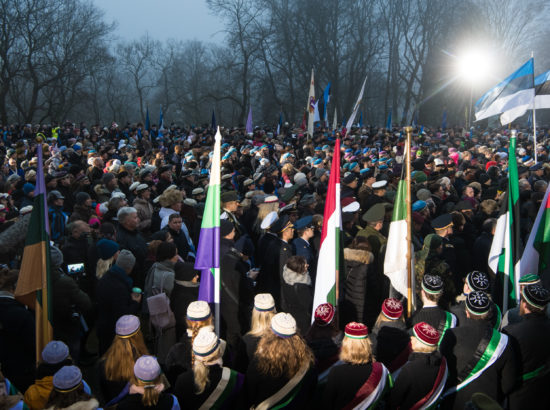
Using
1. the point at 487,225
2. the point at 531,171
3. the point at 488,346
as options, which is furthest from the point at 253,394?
the point at 531,171

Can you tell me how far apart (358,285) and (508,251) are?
1.74 m

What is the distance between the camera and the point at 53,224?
670cm

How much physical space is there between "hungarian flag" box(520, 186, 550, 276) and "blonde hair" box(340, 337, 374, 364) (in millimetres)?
A: 3084

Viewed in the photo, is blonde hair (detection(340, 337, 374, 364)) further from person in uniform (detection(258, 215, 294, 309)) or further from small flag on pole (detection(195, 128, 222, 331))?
person in uniform (detection(258, 215, 294, 309))

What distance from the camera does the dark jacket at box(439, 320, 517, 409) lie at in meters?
3.27

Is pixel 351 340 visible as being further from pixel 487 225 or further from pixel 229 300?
pixel 487 225

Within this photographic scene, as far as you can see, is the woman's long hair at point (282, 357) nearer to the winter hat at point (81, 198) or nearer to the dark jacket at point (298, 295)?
the dark jacket at point (298, 295)

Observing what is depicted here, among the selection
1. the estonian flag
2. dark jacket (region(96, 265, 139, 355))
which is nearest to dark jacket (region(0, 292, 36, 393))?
dark jacket (region(96, 265, 139, 355))

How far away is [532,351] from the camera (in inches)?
135

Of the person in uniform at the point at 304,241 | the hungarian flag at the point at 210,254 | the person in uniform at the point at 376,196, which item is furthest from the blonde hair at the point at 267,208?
the hungarian flag at the point at 210,254

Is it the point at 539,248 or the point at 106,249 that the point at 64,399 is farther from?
the point at 539,248

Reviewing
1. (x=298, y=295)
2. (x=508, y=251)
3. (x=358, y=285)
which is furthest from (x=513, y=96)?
(x=298, y=295)

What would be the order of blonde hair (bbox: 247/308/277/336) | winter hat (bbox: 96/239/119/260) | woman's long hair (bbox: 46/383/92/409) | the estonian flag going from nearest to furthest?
woman's long hair (bbox: 46/383/92/409) < blonde hair (bbox: 247/308/277/336) < winter hat (bbox: 96/239/119/260) < the estonian flag

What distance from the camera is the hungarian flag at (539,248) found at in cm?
511
